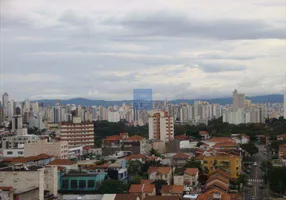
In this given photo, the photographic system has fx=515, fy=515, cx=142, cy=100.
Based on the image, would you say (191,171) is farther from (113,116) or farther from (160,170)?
(113,116)

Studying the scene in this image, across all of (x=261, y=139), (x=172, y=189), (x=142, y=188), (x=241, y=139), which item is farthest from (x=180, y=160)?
(x=261, y=139)

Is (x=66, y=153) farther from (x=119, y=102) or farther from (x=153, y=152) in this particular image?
(x=119, y=102)

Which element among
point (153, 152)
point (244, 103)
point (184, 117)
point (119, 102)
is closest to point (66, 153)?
point (153, 152)

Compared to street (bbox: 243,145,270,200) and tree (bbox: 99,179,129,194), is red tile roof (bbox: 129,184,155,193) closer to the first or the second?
tree (bbox: 99,179,129,194)

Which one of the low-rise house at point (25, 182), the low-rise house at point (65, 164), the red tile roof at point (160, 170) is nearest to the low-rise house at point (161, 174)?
the red tile roof at point (160, 170)

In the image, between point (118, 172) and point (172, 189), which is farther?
point (118, 172)

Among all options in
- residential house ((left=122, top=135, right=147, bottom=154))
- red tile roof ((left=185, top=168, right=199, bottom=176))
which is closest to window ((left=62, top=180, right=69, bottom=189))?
red tile roof ((left=185, top=168, right=199, bottom=176))
